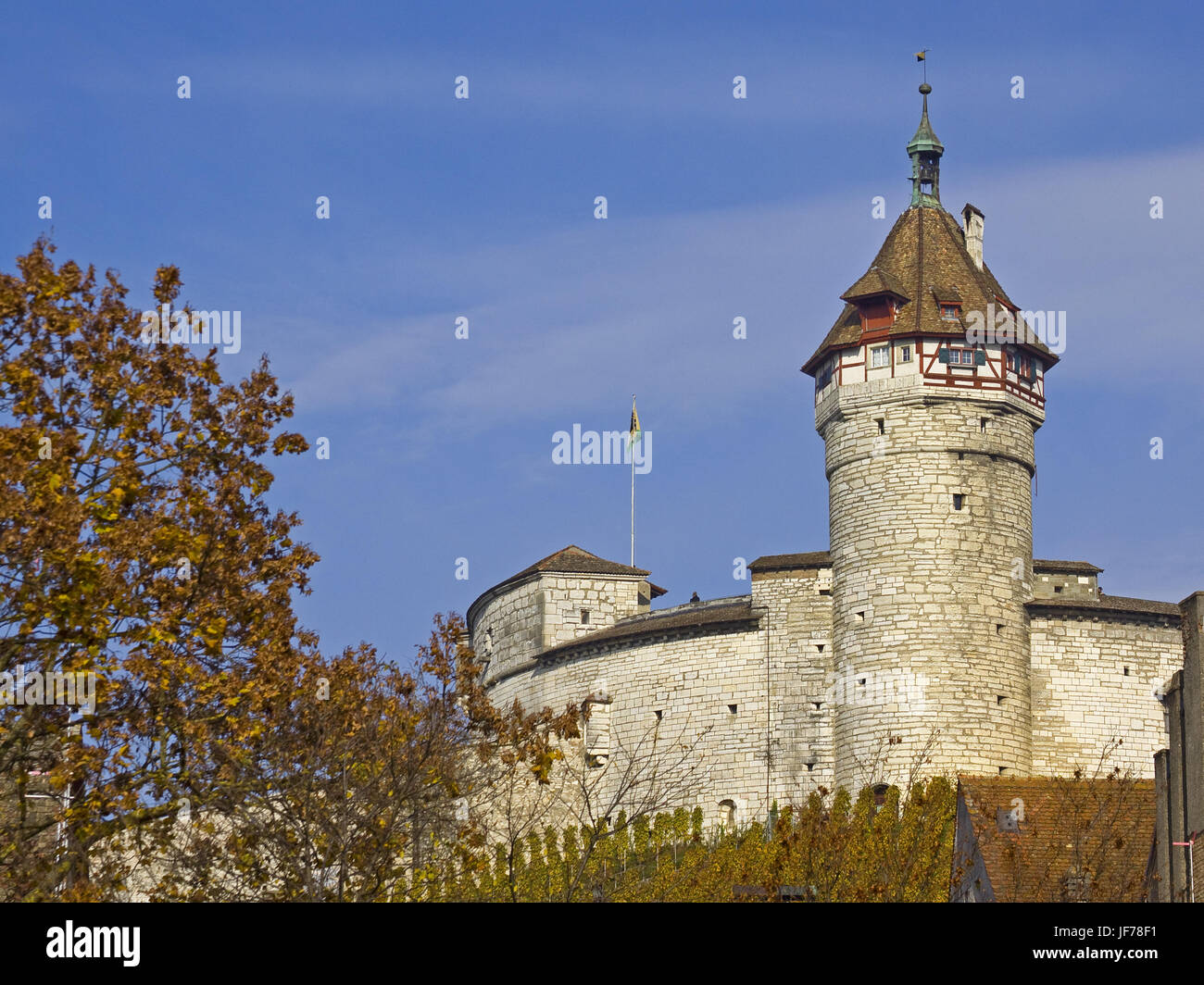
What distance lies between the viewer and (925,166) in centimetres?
5534

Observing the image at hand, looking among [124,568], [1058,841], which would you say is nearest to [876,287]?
[1058,841]

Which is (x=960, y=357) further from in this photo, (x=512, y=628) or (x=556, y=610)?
(x=512, y=628)

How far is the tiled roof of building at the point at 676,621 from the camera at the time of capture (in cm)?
5147

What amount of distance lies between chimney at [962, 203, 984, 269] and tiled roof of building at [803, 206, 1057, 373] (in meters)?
0.21

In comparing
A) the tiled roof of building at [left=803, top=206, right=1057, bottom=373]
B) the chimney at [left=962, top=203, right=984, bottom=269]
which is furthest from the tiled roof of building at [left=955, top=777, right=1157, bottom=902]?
the chimney at [left=962, top=203, right=984, bottom=269]

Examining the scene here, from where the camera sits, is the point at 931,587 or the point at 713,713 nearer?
the point at 931,587

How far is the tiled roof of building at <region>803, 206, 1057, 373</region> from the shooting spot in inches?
2016

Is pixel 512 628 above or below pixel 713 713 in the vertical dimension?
above

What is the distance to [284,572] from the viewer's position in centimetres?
1936

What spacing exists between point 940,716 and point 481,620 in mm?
17197

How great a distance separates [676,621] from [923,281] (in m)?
10.6

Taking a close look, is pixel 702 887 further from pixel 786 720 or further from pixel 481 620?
pixel 481 620

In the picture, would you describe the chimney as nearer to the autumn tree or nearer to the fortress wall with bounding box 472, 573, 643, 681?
the fortress wall with bounding box 472, 573, 643, 681
